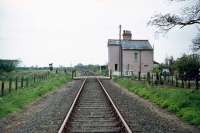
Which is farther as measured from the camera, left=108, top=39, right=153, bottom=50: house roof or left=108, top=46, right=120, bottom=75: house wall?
left=108, top=39, right=153, bottom=50: house roof

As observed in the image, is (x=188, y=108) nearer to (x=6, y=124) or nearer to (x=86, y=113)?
(x=86, y=113)

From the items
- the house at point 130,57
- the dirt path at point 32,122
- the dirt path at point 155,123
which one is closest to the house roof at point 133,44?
the house at point 130,57

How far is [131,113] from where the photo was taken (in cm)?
1351

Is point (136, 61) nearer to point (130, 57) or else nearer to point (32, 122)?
point (130, 57)

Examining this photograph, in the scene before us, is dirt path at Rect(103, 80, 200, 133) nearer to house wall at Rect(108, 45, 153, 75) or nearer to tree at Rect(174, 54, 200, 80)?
tree at Rect(174, 54, 200, 80)

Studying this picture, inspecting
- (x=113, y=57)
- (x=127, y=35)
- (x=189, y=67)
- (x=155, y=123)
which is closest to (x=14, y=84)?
(x=189, y=67)

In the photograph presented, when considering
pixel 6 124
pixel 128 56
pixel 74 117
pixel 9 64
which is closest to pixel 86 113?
pixel 74 117

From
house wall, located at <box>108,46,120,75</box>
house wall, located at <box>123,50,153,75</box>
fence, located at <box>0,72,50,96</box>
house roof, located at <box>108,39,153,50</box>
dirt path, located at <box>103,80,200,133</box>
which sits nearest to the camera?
dirt path, located at <box>103,80,200,133</box>

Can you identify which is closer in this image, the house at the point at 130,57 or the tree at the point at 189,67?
the tree at the point at 189,67

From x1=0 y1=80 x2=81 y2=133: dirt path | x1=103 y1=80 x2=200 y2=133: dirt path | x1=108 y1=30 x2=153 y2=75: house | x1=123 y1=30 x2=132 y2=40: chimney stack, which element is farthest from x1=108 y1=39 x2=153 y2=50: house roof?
x1=0 y1=80 x2=81 y2=133: dirt path

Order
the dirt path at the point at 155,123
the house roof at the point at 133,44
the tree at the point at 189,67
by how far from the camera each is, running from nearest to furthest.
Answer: the dirt path at the point at 155,123, the tree at the point at 189,67, the house roof at the point at 133,44

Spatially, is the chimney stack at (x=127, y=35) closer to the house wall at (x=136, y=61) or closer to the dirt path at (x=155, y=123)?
the house wall at (x=136, y=61)

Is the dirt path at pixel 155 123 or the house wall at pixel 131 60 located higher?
the house wall at pixel 131 60

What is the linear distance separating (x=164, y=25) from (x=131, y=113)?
230 inches
